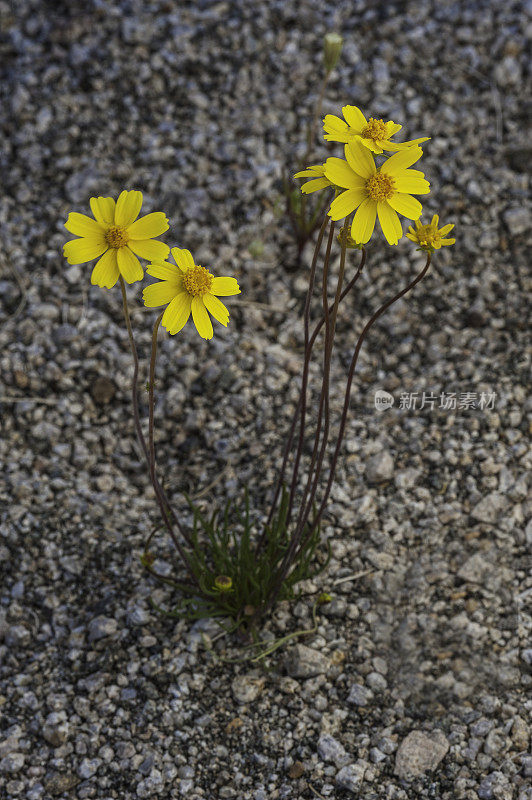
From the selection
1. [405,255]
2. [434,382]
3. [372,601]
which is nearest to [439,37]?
[405,255]

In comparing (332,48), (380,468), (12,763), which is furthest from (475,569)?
(332,48)

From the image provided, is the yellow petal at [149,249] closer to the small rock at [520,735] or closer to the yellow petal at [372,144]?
the yellow petal at [372,144]

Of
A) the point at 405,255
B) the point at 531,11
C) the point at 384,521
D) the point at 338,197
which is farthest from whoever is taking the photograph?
the point at 531,11

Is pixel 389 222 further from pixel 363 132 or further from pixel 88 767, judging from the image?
pixel 88 767

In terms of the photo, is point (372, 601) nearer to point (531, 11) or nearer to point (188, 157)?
point (188, 157)

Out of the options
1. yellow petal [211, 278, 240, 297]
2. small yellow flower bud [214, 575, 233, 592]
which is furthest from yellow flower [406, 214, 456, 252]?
small yellow flower bud [214, 575, 233, 592]
